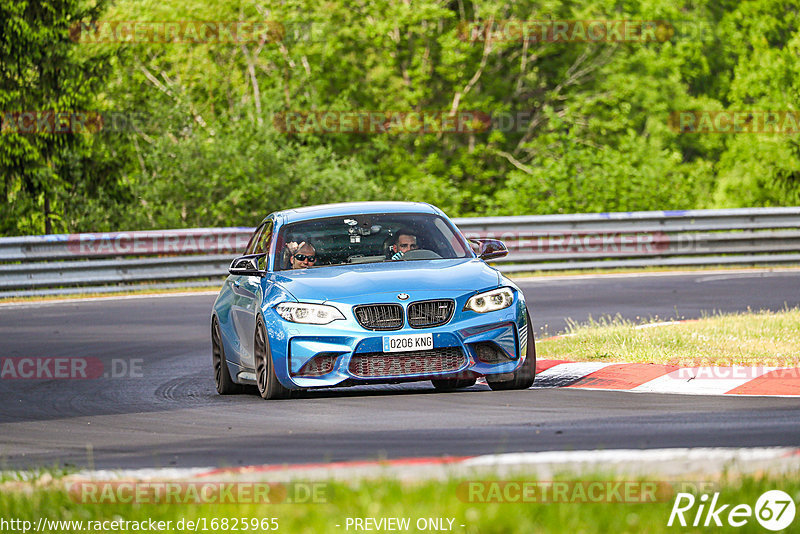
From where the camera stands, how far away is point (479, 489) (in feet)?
17.9

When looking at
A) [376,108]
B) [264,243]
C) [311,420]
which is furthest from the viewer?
[376,108]

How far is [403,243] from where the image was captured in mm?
11148

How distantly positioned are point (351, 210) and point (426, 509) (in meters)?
6.68

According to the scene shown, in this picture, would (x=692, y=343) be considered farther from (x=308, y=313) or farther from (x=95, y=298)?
(x=95, y=298)

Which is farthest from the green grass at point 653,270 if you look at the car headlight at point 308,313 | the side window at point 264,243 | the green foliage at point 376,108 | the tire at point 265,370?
the car headlight at point 308,313

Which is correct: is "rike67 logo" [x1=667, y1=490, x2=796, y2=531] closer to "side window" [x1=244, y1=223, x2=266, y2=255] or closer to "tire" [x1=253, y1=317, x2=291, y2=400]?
"tire" [x1=253, y1=317, x2=291, y2=400]

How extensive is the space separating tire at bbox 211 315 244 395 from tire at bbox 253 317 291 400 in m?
0.96

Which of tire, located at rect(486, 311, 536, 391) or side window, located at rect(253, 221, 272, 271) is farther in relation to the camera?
side window, located at rect(253, 221, 272, 271)

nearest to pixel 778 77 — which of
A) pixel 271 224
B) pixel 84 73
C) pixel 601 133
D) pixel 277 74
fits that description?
pixel 601 133

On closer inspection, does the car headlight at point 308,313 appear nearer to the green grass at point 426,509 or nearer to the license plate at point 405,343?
the license plate at point 405,343

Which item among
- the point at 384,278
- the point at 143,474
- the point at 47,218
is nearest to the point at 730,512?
the point at 143,474

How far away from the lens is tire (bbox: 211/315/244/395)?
1141cm

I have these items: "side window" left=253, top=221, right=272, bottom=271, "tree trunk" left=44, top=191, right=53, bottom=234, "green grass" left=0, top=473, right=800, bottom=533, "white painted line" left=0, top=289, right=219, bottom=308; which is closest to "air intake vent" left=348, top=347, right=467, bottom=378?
"side window" left=253, top=221, right=272, bottom=271

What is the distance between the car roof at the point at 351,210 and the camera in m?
11.5
